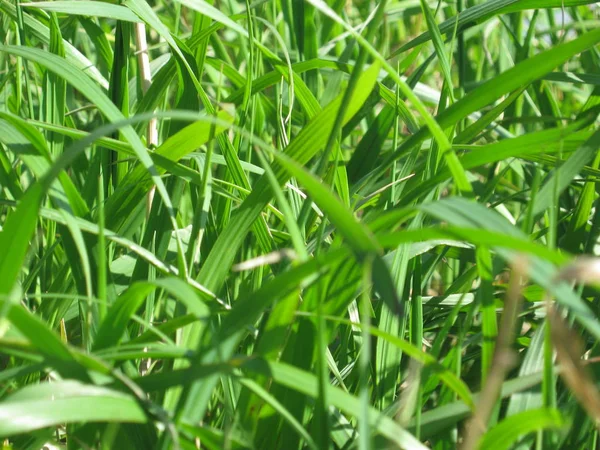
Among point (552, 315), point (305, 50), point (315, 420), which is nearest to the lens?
point (552, 315)

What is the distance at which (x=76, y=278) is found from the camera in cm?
70

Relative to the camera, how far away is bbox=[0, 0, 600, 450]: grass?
481 mm

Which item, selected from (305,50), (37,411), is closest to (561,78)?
(305,50)

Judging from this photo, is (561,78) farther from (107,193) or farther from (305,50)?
(107,193)

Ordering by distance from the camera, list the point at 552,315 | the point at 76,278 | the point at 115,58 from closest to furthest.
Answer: the point at 552,315 < the point at 76,278 < the point at 115,58

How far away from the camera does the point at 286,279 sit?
50cm

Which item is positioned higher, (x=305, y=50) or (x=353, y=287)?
(x=305, y=50)

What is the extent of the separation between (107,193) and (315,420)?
0.45 meters

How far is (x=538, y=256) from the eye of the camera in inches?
17.3

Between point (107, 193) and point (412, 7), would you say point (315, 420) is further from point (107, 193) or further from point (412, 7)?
point (412, 7)

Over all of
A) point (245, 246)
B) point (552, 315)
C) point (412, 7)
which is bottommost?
point (245, 246)

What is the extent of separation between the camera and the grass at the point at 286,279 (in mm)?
481

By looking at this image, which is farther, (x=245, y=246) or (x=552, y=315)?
(x=245, y=246)

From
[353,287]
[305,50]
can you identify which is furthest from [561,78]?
[353,287]
